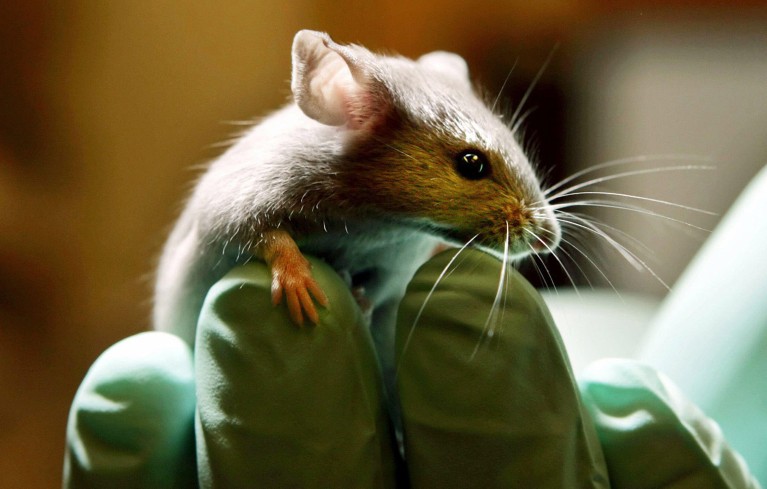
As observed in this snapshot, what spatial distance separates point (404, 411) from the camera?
0.85m

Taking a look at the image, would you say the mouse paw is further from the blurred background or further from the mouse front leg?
the blurred background

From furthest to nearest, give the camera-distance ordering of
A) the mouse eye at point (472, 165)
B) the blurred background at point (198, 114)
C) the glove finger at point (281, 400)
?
the blurred background at point (198, 114), the mouse eye at point (472, 165), the glove finger at point (281, 400)

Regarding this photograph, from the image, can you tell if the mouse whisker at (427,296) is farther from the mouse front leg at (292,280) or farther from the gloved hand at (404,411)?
the mouse front leg at (292,280)

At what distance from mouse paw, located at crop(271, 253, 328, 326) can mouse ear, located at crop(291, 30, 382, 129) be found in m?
0.21

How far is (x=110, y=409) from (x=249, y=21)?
648 mm

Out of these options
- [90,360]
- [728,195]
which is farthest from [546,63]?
[90,360]

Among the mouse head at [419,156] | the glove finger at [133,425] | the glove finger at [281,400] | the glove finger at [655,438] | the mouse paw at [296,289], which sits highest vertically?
the mouse head at [419,156]

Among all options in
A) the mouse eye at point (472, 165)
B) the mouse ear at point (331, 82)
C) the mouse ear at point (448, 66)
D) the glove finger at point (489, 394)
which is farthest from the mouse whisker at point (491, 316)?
the mouse ear at point (448, 66)

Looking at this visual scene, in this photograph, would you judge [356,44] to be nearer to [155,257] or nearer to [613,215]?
[155,257]

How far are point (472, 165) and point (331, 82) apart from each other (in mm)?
217

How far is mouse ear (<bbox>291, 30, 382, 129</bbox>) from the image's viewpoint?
87 centimetres

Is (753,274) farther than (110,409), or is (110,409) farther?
(753,274)

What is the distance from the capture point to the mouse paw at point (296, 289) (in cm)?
83

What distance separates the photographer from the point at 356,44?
1032mm
